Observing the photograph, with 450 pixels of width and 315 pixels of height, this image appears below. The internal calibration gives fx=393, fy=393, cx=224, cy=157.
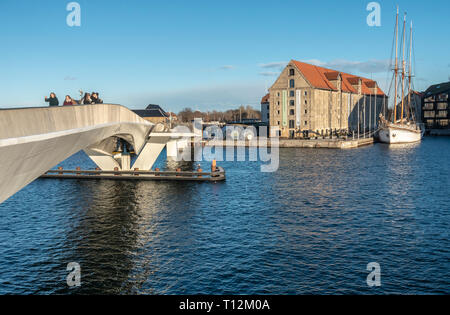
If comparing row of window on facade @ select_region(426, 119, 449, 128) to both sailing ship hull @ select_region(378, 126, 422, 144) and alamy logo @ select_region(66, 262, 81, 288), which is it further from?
alamy logo @ select_region(66, 262, 81, 288)

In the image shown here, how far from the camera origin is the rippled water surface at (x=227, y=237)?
19.4m

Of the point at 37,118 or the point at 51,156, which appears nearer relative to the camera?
the point at 37,118

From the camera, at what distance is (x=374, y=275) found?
19.9 m

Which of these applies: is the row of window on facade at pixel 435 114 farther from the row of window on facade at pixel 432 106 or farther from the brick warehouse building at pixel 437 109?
the row of window on facade at pixel 432 106

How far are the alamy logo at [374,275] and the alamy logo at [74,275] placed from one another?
1416 centimetres

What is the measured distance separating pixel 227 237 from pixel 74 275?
398 inches

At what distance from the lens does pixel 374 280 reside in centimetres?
1938

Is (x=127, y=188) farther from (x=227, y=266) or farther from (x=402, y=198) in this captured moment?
(x=402, y=198)

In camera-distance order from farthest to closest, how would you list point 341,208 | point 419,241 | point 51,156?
1. point 341,208
2. point 419,241
3. point 51,156

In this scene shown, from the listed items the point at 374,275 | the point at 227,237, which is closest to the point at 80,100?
the point at 227,237

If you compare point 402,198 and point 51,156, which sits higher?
point 51,156

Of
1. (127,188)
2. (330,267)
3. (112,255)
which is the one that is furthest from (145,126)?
(330,267)

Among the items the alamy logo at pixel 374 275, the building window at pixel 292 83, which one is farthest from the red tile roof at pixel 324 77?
the alamy logo at pixel 374 275
